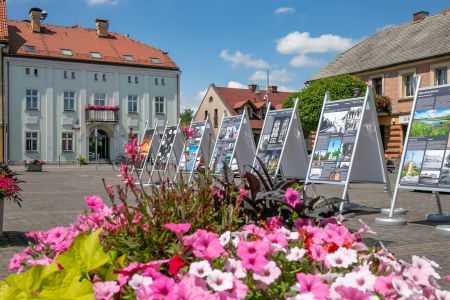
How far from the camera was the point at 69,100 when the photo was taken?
46188mm

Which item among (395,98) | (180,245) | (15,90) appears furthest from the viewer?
(15,90)

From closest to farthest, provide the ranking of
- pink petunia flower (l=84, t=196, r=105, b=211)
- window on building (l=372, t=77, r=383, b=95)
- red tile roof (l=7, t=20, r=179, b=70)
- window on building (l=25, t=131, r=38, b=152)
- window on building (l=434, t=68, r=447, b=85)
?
pink petunia flower (l=84, t=196, r=105, b=211) → window on building (l=434, t=68, r=447, b=85) → window on building (l=372, t=77, r=383, b=95) → window on building (l=25, t=131, r=38, b=152) → red tile roof (l=7, t=20, r=179, b=70)

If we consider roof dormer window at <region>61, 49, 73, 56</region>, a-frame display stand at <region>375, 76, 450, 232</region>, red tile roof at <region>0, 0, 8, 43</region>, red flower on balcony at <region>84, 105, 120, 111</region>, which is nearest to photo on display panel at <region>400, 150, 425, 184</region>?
a-frame display stand at <region>375, 76, 450, 232</region>

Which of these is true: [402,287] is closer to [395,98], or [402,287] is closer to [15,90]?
[395,98]

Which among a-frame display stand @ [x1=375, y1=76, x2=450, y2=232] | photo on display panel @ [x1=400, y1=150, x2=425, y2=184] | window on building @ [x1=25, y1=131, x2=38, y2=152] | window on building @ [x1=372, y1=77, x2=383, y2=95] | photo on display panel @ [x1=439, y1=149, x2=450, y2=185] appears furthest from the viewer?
window on building @ [x1=25, y1=131, x2=38, y2=152]

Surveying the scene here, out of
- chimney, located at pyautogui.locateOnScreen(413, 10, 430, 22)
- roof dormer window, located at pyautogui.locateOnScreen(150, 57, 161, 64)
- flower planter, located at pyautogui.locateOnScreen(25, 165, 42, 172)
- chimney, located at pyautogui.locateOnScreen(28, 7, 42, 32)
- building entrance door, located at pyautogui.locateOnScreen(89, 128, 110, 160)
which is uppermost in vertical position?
chimney, located at pyautogui.locateOnScreen(28, 7, 42, 32)

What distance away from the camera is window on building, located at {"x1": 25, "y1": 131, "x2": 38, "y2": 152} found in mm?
44031

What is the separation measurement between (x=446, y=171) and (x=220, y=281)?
7684 millimetres

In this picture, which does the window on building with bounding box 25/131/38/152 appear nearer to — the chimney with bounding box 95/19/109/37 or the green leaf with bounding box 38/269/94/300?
the chimney with bounding box 95/19/109/37

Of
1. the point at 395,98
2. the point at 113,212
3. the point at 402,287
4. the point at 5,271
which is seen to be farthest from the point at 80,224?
the point at 395,98

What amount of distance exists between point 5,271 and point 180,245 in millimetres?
3857

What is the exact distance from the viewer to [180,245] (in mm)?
2047

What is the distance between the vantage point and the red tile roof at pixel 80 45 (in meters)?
45.2

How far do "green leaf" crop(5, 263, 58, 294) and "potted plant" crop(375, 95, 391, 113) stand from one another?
33.5 meters
